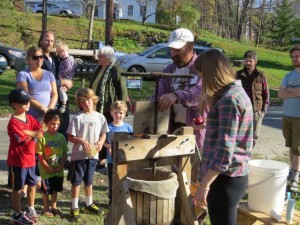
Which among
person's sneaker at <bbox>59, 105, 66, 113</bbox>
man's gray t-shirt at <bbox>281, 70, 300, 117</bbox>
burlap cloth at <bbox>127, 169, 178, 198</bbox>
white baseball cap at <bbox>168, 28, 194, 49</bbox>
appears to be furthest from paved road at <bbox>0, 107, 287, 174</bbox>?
white baseball cap at <bbox>168, 28, 194, 49</bbox>

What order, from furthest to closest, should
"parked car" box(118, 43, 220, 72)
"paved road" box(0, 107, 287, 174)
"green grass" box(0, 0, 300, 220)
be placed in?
"green grass" box(0, 0, 300, 220) → "parked car" box(118, 43, 220, 72) → "paved road" box(0, 107, 287, 174)

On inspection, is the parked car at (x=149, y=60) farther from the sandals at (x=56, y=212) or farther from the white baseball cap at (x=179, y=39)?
the white baseball cap at (x=179, y=39)

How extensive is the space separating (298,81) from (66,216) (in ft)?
11.3

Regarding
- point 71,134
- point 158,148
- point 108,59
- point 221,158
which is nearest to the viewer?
point 221,158

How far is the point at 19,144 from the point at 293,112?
12.0 feet

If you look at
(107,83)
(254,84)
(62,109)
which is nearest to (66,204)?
(62,109)

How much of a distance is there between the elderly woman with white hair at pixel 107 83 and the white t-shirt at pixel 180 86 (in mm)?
1747

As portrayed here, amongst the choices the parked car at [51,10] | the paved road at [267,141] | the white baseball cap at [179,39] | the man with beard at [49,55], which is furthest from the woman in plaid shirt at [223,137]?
the parked car at [51,10]

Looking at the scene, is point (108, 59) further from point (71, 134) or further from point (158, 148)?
point (158, 148)

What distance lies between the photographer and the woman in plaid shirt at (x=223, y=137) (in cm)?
298

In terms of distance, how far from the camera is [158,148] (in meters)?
3.60

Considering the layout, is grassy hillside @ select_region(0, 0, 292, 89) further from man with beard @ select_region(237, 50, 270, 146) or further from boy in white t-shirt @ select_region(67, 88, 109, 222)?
boy in white t-shirt @ select_region(67, 88, 109, 222)

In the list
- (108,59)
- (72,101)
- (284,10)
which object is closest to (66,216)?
(108,59)

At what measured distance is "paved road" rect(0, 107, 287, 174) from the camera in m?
7.80
